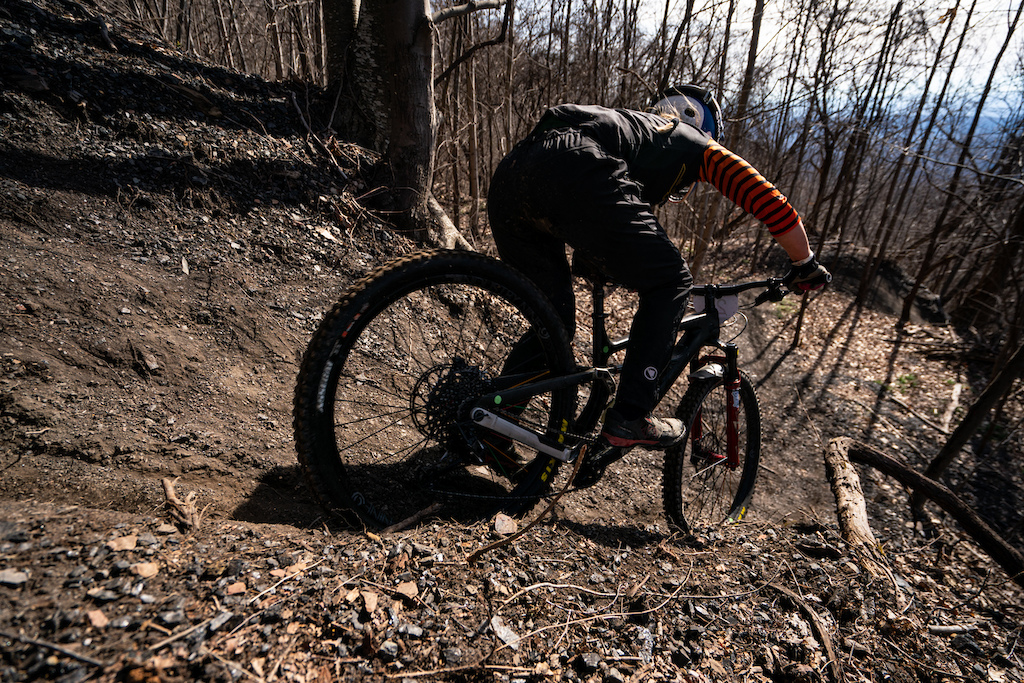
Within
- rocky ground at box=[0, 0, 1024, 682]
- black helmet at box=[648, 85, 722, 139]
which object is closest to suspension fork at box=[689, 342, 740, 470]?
rocky ground at box=[0, 0, 1024, 682]

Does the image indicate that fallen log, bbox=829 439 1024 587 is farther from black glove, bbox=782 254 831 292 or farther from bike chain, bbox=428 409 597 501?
bike chain, bbox=428 409 597 501

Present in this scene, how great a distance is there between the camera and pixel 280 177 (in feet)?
14.5

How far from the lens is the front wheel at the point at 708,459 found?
311 cm

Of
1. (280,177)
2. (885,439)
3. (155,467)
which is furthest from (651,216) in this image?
(885,439)

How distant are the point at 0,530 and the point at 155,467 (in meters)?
0.75

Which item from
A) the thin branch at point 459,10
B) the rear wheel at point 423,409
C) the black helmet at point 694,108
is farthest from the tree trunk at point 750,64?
the rear wheel at point 423,409

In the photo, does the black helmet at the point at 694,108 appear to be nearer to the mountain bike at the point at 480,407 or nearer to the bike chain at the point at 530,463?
the mountain bike at the point at 480,407

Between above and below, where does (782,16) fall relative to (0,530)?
above

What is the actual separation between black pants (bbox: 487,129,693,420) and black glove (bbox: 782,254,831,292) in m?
0.77

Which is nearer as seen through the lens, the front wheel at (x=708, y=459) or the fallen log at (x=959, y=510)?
the front wheel at (x=708, y=459)

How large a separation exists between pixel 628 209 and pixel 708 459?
195cm

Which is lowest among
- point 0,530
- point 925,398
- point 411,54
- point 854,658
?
point 925,398

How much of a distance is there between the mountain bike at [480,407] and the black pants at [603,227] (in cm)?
26

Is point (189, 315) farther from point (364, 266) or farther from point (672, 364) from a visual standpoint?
point (672, 364)
